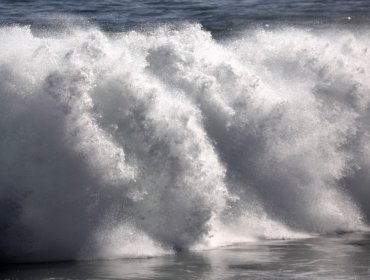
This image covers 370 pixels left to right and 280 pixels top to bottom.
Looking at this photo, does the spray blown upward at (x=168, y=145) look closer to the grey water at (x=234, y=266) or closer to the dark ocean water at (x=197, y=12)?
the grey water at (x=234, y=266)

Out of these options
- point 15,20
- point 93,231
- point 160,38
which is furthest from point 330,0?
point 93,231

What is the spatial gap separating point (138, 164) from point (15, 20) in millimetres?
9841

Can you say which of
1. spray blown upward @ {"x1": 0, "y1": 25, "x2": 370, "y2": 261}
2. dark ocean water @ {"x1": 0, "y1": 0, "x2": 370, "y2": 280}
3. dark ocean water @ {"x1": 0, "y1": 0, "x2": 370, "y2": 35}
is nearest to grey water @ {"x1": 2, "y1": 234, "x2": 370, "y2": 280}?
dark ocean water @ {"x1": 0, "y1": 0, "x2": 370, "y2": 280}

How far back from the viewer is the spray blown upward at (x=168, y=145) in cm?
1404

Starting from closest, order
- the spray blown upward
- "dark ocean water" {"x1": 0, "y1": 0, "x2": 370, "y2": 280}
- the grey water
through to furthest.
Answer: the grey water, "dark ocean water" {"x1": 0, "y1": 0, "x2": 370, "y2": 280}, the spray blown upward

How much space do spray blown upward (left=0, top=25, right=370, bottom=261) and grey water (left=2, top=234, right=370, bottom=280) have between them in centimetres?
41

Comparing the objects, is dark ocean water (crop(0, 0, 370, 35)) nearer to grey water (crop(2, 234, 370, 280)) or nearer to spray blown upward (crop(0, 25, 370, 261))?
spray blown upward (crop(0, 25, 370, 261))

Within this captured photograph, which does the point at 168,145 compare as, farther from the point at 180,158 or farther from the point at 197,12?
the point at 197,12

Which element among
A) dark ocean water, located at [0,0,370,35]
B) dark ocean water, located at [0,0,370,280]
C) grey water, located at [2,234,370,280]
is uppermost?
dark ocean water, located at [0,0,370,35]

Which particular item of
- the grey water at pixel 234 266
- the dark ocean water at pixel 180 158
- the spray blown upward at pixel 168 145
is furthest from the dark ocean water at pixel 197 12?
the grey water at pixel 234 266

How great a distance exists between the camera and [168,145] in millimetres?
14766

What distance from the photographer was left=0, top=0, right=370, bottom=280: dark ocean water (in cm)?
1387

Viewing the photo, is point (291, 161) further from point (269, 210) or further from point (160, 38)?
point (160, 38)

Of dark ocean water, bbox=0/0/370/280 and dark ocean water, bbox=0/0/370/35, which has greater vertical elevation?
dark ocean water, bbox=0/0/370/35
